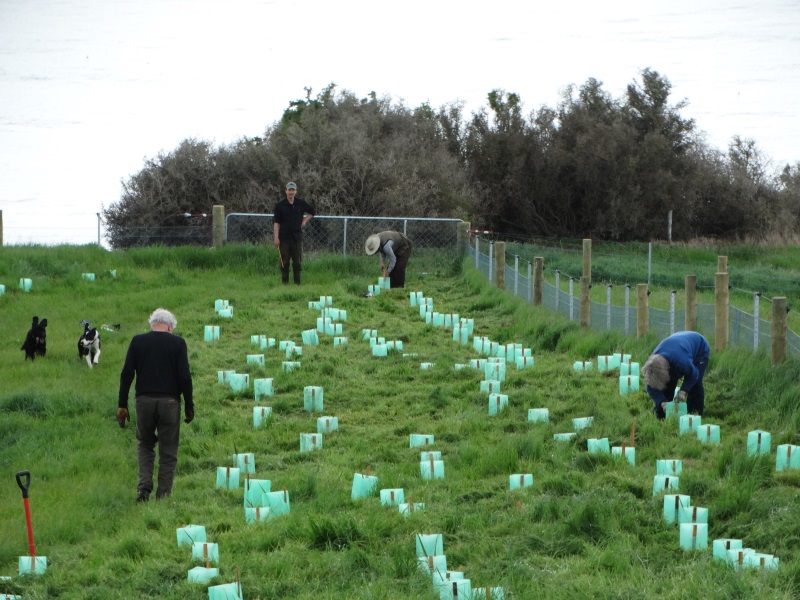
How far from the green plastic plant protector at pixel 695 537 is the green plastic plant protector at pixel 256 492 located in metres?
3.23

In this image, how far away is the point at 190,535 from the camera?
25.8ft

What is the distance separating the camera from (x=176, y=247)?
23.6 meters

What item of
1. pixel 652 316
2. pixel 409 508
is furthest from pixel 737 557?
pixel 652 316

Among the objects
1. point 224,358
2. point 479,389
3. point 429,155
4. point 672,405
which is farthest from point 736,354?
point 429,155

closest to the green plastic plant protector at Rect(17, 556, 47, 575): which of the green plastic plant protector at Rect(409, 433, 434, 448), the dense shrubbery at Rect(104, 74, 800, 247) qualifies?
Result: the green plastic plant protector at Rect(409, 433, 434, 448)

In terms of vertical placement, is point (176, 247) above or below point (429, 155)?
below

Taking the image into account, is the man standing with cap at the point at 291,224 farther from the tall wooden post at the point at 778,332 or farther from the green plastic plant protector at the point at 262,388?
the tall wooden post at the point at 778,332

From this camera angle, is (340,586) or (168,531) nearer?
(340,586)

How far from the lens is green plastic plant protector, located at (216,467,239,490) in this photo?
934cm

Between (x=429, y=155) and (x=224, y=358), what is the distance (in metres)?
19.0

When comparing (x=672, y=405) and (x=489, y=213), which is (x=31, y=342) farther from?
(x=489, y=213)

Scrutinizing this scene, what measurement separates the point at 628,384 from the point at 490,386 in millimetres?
1521

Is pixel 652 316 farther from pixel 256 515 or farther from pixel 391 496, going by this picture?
pixel 256 515

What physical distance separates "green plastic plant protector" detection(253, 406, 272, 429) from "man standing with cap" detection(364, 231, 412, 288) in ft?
31.3
